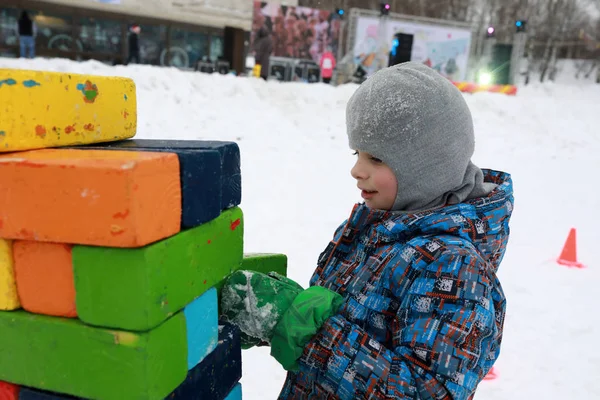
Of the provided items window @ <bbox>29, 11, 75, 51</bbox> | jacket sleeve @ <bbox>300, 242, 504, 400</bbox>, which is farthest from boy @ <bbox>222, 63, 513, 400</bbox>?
window @ <bbox>29, 11, 75, 51</bbox>

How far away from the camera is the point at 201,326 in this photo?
50.2 inches

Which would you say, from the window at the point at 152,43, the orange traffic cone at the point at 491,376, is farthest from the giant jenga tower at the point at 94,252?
the window at the point at 152,43

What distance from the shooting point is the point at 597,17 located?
30328 millimetres

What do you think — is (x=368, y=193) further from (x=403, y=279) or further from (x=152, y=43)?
(x=152, y=43)

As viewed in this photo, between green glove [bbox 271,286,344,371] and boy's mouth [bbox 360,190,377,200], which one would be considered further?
boy's mouth [bbox 360,190,377,200]

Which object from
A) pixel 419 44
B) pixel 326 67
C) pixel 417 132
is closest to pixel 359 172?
pixel 417 132

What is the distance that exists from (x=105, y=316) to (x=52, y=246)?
0.18 meters

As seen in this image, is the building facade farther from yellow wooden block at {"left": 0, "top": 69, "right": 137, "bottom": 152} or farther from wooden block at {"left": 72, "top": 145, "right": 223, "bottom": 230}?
wooden block at {"left": 72, "top": 145, "right": 223, "bottom": 230}

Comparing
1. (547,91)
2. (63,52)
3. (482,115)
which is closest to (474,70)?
(547,91)

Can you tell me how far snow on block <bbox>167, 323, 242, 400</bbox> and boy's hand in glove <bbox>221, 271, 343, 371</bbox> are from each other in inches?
2.2

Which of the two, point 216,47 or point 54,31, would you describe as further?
point 216,47

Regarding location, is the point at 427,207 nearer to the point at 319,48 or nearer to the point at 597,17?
the point at 319,48

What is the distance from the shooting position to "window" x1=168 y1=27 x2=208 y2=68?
1744 centimetres

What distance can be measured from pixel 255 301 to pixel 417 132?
0.65 meters
